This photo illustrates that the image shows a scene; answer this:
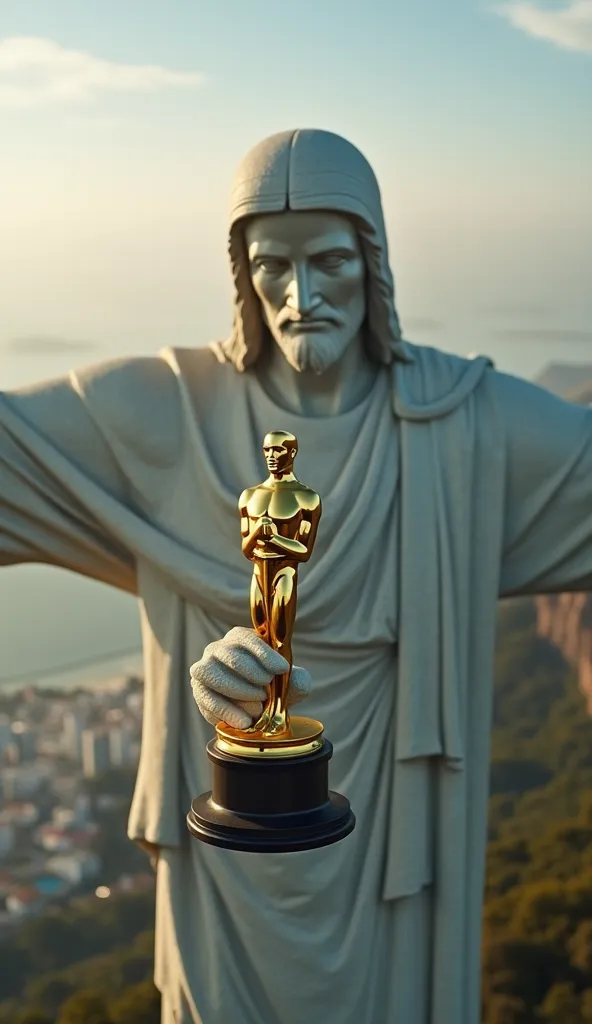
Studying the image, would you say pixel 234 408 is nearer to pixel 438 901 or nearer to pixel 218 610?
pixel 218 610

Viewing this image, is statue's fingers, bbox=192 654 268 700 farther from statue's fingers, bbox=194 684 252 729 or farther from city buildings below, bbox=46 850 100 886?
city buildings below, bbox=46 850 100 886

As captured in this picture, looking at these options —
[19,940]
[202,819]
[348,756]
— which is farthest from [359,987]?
[19,940]

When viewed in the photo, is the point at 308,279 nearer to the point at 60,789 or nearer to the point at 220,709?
the point at 220,709

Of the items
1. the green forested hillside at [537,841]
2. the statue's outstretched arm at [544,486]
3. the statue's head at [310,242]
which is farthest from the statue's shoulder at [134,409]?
the green forested hillside at [537,841]

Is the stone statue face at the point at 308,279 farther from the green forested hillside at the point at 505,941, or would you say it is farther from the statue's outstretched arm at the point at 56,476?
the green forested hillside at the point at 505,941

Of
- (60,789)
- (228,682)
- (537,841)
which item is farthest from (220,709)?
(537,841)

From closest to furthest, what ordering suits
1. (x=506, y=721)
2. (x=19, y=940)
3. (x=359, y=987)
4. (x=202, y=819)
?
(x=202, y=819) → (x=359, y=987) → (x=19, y=940) → (x=506, y=721)

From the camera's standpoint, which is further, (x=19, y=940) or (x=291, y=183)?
(x=19, y=940)

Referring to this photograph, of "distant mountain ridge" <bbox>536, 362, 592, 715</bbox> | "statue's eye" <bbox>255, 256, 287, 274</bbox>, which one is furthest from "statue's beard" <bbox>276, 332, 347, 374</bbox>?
"distant mountain ridge" <bbox>536, 362, 592, 715</bbox>
